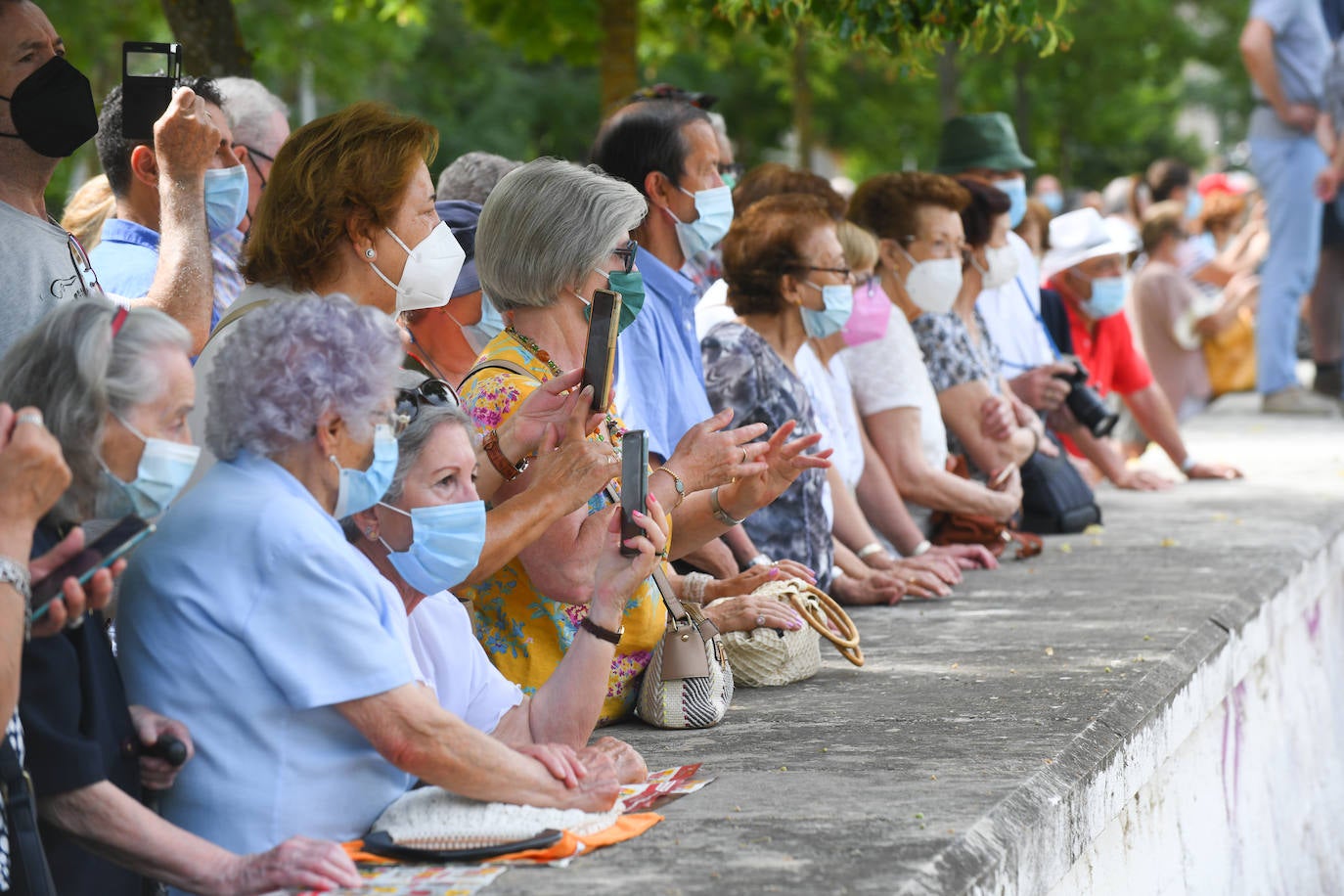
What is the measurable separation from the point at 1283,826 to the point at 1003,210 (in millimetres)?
3121

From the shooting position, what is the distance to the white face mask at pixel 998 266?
7.86m

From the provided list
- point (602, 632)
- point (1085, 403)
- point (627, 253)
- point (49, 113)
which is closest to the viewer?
point (602, 632)

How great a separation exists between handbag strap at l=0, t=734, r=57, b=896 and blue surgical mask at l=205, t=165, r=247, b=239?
2244 millimetres

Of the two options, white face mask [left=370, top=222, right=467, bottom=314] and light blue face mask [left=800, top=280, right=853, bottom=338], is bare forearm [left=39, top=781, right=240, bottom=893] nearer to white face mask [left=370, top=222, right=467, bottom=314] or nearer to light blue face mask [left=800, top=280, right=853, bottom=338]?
white face mask [left=370, top=222, right=467, bottom=314]

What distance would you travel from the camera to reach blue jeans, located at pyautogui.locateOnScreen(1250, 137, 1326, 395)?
38.2 ft

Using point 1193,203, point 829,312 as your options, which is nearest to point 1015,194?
point 829,312

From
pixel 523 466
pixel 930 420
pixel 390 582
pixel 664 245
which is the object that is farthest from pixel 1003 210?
pixel 390 582

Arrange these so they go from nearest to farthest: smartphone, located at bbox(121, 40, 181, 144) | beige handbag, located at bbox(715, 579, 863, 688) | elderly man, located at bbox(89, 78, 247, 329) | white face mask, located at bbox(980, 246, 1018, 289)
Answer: smartphone, located at bbox(121, 40, 181, 144) < elderly man, located at bbox(89, 78, 247, 329) < beige handbag, located at bbox(715, 579, 863, 688) < white face mask, located at bbox(980, 246, 1018, 289)

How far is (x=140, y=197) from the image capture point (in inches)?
193

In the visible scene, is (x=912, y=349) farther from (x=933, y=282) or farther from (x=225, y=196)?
(x=225, y=196)

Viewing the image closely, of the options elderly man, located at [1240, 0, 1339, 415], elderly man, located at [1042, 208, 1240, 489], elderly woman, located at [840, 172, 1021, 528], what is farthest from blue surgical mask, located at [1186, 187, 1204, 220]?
elderly woman, located at [840, 172, 1021, 528]

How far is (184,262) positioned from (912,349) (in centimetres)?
337

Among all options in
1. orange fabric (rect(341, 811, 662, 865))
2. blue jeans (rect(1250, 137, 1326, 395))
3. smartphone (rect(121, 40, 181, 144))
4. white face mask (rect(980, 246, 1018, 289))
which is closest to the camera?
orange fabric (rect(341, 811, 662, 865))

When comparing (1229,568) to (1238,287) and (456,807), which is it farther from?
(1238,287)
